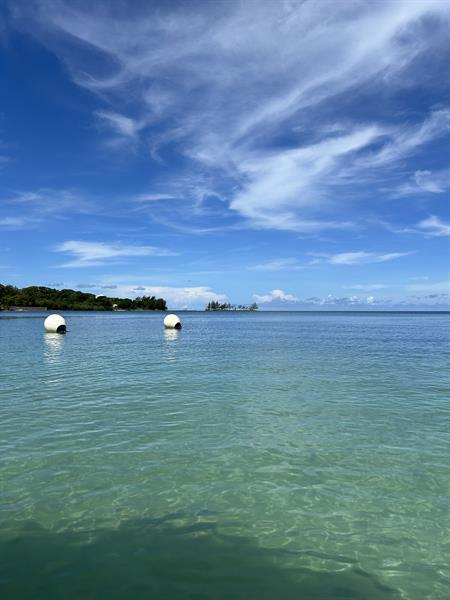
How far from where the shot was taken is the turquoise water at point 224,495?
5.40 metres

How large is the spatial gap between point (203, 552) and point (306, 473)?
3477 mm

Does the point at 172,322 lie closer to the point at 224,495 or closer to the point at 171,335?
the point at 171,335

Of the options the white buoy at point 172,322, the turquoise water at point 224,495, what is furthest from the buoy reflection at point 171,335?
the turquoise water at point 224,495

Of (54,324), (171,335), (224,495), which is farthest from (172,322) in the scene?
(224,495)

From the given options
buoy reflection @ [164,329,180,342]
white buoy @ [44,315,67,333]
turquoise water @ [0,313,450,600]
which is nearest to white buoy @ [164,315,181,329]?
buoy reflection @ [164,329,180,342]

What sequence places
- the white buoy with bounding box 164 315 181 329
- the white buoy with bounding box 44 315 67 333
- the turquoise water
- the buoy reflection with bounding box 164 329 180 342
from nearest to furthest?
the turquoise water
the buoy reflection with bounding box 164 329 180 342
the white buoy with bounding box 44 315 67 333
the white buoy with bounding box 164 315 181 329

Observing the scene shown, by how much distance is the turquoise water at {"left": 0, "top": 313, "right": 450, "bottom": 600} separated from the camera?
5402 millimetres

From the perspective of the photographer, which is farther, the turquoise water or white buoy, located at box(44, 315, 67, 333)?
white buoy, located at box(44, 315, 67, 333)

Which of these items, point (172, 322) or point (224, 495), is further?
point (172, 322)

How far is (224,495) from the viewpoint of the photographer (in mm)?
7750

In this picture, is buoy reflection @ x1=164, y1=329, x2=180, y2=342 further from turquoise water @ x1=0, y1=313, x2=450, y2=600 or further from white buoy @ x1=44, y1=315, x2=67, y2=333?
turquoise water @ x1=0, y1=313, x2=450, y2=600

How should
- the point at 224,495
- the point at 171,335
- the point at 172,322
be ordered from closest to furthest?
the point at 224,495, the point at 171,335, the point at 172,322

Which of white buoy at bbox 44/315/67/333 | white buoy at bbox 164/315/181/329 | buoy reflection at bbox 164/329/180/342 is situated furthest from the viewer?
white buoy at bbox 164/315/181/329

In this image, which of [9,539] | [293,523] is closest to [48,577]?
[9,539]
